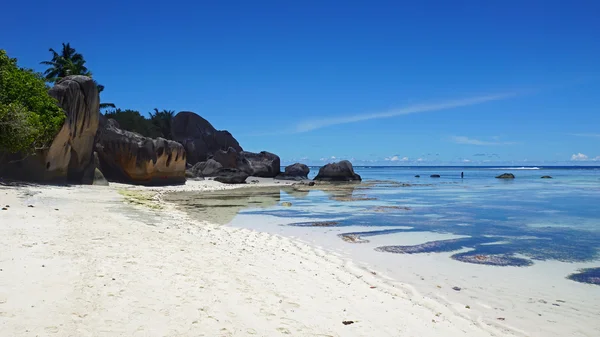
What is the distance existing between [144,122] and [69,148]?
1724 inches

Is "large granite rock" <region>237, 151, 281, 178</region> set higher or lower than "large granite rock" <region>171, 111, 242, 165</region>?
lower

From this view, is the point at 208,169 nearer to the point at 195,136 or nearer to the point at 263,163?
the point at 263,163

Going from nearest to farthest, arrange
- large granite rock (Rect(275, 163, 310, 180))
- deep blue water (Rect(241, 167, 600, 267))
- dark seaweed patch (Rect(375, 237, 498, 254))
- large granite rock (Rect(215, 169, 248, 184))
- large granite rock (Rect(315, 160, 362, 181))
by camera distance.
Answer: deep blue water (Rect(241, 167, 600, 267)) < dark seaweed patch (Rect(375, 237, 498, 254)) < large granite rock (Rect(215, 169, 248, 184)) < large granite rock (Rect(315, 160, 362, 181)) < large granite rock (Rect(275, 163, 310, 180))

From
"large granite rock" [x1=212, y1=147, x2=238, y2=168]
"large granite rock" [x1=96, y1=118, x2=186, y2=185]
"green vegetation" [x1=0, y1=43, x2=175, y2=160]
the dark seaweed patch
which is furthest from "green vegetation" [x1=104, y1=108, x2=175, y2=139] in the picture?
the dark seaweed patch

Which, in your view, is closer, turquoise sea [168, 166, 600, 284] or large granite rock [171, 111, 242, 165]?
turquoise sea [168, 166, 600, 284]

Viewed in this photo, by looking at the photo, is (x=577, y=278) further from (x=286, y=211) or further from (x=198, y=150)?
(x=198, y=150)

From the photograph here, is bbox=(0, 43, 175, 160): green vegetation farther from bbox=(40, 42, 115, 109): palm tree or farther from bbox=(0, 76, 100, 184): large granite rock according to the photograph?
bbox=(40, 42, 115, 109): palm tree

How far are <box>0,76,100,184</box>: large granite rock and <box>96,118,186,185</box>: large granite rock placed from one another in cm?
384

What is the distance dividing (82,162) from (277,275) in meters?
31.2

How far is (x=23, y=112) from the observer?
2411 centimetres

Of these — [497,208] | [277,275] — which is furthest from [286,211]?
[277,275]

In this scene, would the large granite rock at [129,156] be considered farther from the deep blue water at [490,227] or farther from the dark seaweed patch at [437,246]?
the dark seaweed patch at [437,246]

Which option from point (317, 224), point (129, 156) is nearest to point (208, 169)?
point (129, 156)

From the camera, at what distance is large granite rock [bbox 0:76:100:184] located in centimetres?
2872
